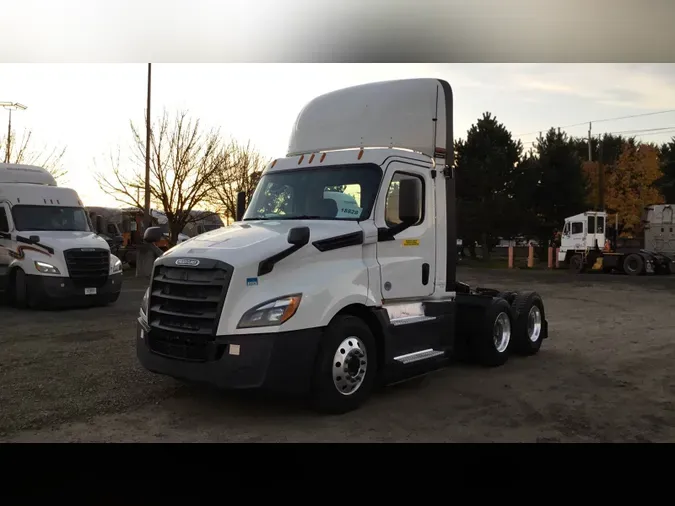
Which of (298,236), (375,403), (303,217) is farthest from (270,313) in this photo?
(375,403)

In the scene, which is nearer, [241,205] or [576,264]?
[241,205]

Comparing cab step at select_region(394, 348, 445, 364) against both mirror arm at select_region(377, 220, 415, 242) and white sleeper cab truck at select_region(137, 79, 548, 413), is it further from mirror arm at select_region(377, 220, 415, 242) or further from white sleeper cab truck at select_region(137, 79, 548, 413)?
mirror arm at select_region(377, 220, 415, 242)

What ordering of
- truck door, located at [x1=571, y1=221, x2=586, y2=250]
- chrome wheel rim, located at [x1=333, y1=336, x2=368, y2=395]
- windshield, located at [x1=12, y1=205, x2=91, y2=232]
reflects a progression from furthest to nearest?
truck door, located at [x1=571, y1=221, x2=586, y2=250], windshield, located at [x1=12, y1=205, x2=91, y2=232], chrome wheel rim, located at [x1=333, y1=336, x2=368, y2=395]

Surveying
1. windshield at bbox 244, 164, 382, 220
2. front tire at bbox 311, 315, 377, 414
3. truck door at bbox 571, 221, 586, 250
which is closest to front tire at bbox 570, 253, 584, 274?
truck door at bbox 571, 221, 586, 250

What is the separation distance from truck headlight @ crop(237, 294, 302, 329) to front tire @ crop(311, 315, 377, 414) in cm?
53

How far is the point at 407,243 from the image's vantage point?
7059 millimetres

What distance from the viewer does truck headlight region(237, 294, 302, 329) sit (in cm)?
578

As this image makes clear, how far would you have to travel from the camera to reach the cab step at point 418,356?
22.6 ft

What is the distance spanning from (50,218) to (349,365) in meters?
11.8

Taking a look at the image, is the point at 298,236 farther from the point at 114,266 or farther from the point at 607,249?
the point at 607,249

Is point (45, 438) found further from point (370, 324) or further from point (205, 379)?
point (370, 324)

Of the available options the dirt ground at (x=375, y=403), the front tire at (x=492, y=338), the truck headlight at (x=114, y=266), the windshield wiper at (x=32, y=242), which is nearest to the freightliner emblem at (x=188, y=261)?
the dirt ground at (x=375, y=403)

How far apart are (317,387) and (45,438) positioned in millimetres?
2571

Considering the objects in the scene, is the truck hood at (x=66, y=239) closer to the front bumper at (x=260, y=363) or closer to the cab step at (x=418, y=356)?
the front bumper at (x=260, y=363)
